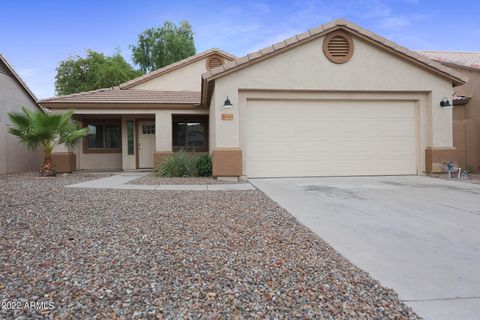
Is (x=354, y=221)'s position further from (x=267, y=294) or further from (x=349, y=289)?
(x=267, y=294)

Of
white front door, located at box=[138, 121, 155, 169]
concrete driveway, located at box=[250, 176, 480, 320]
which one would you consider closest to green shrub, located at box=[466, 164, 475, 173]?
concrete driveway, located at box=[250, 176, 480, 320]

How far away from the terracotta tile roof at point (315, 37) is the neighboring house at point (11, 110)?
380 inches

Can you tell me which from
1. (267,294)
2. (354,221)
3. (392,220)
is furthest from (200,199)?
(267,294)

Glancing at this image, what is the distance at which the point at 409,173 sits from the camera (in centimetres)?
1138

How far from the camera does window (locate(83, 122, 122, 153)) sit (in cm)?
1619

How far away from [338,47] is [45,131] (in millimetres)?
10224

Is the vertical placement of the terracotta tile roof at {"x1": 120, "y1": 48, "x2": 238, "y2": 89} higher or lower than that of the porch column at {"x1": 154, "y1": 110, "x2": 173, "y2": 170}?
higher

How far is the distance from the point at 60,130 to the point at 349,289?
11850 millimetres

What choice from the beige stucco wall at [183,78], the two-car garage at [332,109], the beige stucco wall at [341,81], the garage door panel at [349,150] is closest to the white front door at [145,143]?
the beige stucco wall at [183,78]

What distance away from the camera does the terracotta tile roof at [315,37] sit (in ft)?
33.2

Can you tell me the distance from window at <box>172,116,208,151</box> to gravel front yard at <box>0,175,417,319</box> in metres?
10.4

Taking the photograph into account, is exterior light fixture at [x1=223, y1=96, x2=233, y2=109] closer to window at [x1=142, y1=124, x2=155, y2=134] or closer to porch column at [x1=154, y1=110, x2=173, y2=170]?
porch column at [x1=154, y1=110, x2=173, y2=170]

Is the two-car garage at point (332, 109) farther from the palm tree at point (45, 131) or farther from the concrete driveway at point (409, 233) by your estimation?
the palm tree at point (45, 131)

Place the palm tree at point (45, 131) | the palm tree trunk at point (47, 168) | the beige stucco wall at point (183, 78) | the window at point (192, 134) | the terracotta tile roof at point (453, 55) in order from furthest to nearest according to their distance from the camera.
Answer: the beige stucco wall at point (183, 78), the terracotta tile roof at point (453, 55), the window at point (192, 134), the palm tree trunk at point (47, 168), the palm tree at point (45, 131)
